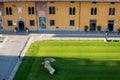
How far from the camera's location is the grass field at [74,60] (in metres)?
55.9

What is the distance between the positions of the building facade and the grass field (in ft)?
23.3

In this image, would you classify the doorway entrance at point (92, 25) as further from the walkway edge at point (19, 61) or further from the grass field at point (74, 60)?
the walkway edge at point (19, 61)

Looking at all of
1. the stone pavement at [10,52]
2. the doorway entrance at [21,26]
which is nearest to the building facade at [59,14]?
the doorway entrance at [21,26]

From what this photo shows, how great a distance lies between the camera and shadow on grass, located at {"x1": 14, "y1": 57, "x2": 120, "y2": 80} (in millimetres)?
55344

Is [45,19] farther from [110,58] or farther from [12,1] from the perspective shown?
[110,58]

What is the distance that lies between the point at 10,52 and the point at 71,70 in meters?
14.6

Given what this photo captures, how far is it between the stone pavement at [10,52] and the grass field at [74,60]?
1966 millimetres

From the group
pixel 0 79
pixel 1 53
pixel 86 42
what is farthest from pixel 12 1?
pixel 0 79

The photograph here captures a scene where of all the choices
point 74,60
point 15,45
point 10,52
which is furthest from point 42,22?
point 74,60

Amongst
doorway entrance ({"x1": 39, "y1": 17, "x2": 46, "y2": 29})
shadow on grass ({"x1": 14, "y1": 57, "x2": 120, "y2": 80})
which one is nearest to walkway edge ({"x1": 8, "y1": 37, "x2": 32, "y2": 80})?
shadow on grass ({"x1": 14, "y1": 57, "x2": 120, "y2": 80})

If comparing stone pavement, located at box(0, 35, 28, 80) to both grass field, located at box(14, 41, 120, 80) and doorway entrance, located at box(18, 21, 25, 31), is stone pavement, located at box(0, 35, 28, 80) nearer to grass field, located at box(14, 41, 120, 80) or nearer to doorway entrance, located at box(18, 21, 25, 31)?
grass field, located at box(14, 41, 120, 80)

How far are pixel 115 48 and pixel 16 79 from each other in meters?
22.2

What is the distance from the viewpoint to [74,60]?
61.7 meters

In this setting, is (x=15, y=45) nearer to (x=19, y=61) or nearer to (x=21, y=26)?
(x=19, y=61)
